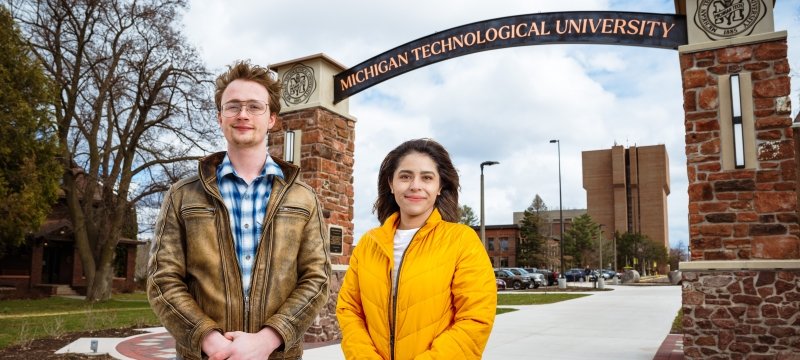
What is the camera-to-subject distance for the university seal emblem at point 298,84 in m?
11.0

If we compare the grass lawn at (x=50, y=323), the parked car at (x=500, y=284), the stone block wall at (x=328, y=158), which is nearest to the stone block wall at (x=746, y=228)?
the stone block wall at (x=328, y=158)

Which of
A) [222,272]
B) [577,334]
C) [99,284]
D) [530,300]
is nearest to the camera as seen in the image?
[222,272]

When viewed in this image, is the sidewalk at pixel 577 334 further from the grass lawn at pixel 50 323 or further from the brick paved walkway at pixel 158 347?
the grass lawn at pixel 50 323

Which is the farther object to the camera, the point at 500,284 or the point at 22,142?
the point at 500,284

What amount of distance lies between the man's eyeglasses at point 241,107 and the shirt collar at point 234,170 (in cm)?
17

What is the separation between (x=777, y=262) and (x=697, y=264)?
2.75 ft

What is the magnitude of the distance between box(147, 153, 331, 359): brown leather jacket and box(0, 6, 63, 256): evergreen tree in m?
20.0

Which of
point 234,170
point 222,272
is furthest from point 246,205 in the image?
point 222,272

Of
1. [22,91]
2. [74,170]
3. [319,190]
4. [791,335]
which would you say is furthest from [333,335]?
[74,170]

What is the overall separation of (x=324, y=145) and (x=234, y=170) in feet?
27.8

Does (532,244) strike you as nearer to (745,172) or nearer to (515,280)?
(515,280)

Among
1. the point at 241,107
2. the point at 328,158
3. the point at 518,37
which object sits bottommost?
the point at 241,107

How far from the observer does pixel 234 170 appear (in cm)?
228

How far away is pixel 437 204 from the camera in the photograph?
3002 mm
